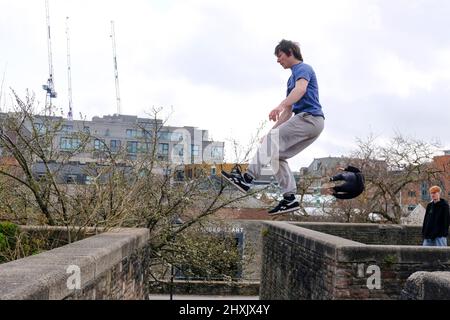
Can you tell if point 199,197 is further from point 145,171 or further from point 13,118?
point 13,118

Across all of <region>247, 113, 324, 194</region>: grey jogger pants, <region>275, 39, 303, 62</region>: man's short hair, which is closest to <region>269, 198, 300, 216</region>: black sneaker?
<region>247, 113, 324, 194</region>: grey jogger pants

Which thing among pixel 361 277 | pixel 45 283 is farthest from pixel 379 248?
pixel 45 283

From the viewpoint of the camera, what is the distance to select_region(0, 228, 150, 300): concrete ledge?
13.0 ft

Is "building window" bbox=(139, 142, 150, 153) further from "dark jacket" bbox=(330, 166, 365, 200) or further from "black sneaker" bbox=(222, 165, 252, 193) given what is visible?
"dark jacket" bbox=(330, 166, 365, 200)

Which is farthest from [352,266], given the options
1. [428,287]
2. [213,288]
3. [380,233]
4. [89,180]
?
[213,288]

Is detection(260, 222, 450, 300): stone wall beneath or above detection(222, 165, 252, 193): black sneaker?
beneath

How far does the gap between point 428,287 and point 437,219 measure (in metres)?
5.69

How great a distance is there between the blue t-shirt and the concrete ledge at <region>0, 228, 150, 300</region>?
7.73 feet

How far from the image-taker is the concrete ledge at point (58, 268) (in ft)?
13.0

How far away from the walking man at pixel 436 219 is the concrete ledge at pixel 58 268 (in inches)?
218

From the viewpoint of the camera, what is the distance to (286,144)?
3.57 m

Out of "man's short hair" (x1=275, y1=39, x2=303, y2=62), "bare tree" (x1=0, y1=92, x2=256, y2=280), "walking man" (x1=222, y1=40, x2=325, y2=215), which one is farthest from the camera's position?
"bare tree" (x1=0, y1=92, x2=256, y2=280)

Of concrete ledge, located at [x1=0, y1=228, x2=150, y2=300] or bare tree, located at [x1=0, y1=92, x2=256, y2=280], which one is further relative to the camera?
bare tree, located at [x1=0, y1=92, x2=256, y2=280]

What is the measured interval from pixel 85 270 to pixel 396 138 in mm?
22479
